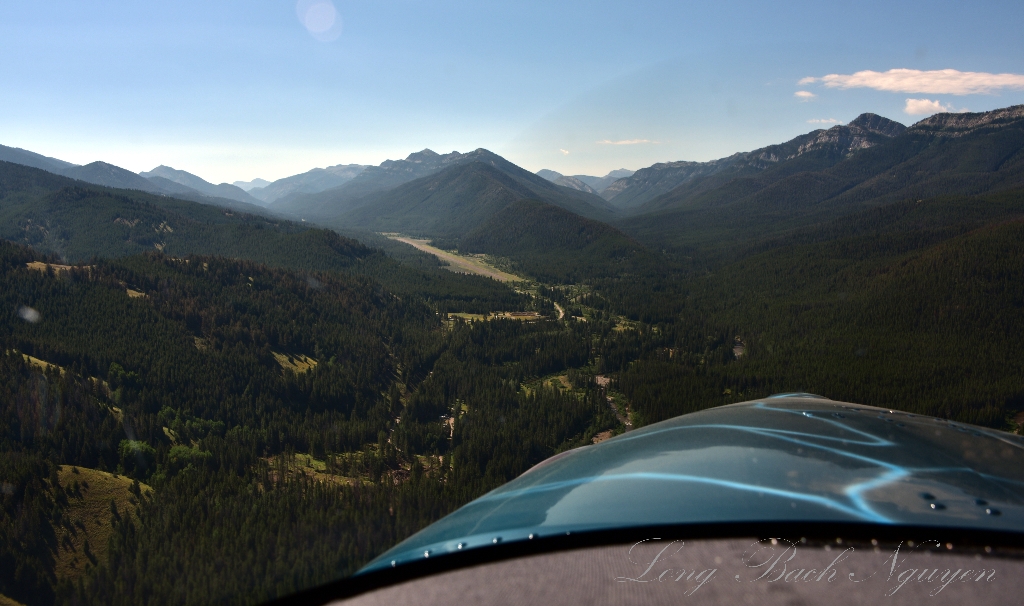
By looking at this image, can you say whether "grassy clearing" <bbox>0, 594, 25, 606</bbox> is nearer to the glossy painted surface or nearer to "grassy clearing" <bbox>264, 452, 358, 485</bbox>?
"grassy clearing" <bbox>264, 452, 358, 485</bbox>

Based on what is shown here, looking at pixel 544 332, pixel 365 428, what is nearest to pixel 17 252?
pixel 365 428

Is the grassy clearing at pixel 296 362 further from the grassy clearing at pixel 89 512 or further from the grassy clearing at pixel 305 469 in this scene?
the grassy clearing at pixel 89 512

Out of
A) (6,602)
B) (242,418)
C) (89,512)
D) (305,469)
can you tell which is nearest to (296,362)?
(242,418)

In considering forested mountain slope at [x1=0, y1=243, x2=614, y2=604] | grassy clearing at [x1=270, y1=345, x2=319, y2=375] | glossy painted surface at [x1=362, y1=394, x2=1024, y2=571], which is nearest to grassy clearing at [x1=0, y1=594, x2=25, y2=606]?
forested mountain slope at [x1=0, y1=243, x2=614, y2=604]

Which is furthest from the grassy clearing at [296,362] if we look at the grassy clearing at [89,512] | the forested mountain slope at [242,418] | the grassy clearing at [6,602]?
the grassy clearing at [6,602]

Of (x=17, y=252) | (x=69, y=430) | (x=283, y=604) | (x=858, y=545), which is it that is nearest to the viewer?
(x=858, y=545)

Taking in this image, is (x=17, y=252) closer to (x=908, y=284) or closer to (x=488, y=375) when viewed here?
(x=488, y=375)
